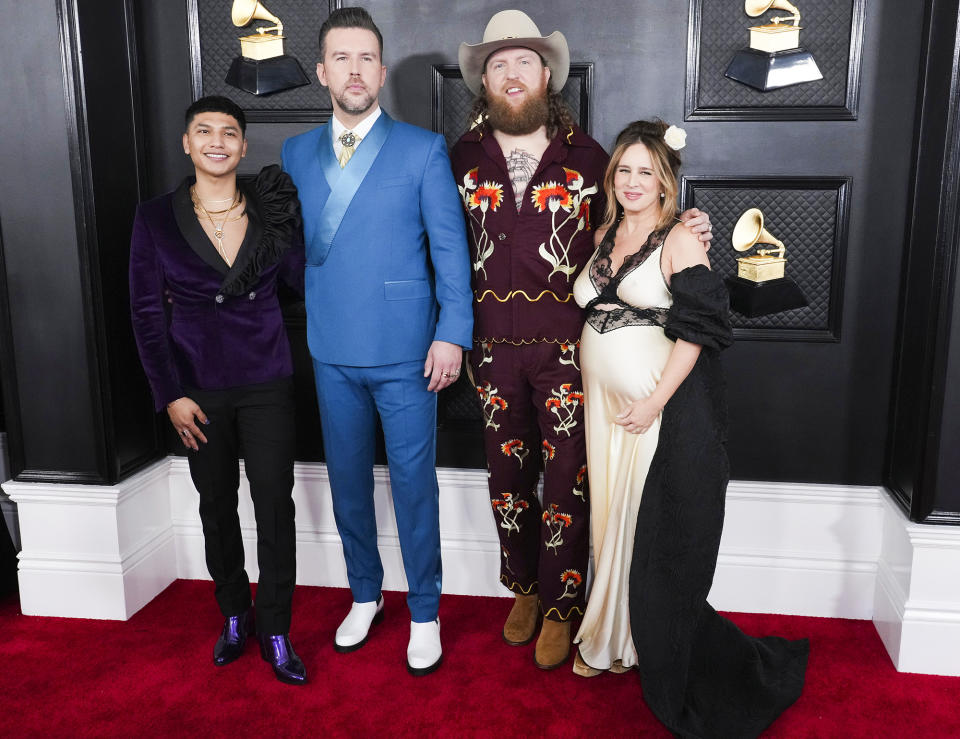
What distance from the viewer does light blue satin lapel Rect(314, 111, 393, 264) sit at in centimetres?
216

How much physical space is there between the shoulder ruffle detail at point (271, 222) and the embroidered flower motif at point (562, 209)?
643 mm

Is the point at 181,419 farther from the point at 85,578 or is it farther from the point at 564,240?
the point at 564,240

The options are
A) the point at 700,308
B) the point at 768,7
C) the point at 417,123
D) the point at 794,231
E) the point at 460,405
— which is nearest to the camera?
the point at 700,308

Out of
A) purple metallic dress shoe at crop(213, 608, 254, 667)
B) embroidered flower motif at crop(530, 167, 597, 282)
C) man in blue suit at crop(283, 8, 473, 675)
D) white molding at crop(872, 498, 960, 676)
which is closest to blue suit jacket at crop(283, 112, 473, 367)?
man in blue suit at crop(283, 8, 473, 675)

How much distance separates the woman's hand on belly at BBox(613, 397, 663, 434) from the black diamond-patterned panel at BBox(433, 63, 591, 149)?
955mm

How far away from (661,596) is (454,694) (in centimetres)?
63

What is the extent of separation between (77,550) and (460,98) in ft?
6.18

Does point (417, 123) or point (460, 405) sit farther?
point (460, 405)

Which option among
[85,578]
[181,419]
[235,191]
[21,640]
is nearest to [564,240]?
[235,191]

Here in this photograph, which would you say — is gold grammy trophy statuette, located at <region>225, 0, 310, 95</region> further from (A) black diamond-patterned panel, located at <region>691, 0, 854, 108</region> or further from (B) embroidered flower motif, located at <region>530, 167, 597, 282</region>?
(A) black diamond-patterned panel, located at <region>691, 0, 854, 108</region>

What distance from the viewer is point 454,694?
2213mm

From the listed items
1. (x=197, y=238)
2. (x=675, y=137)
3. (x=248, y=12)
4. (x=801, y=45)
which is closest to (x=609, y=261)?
(x=675, y=137)

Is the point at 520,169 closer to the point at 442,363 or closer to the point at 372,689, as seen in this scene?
the point at 442,363

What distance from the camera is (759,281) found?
2.36 metres
